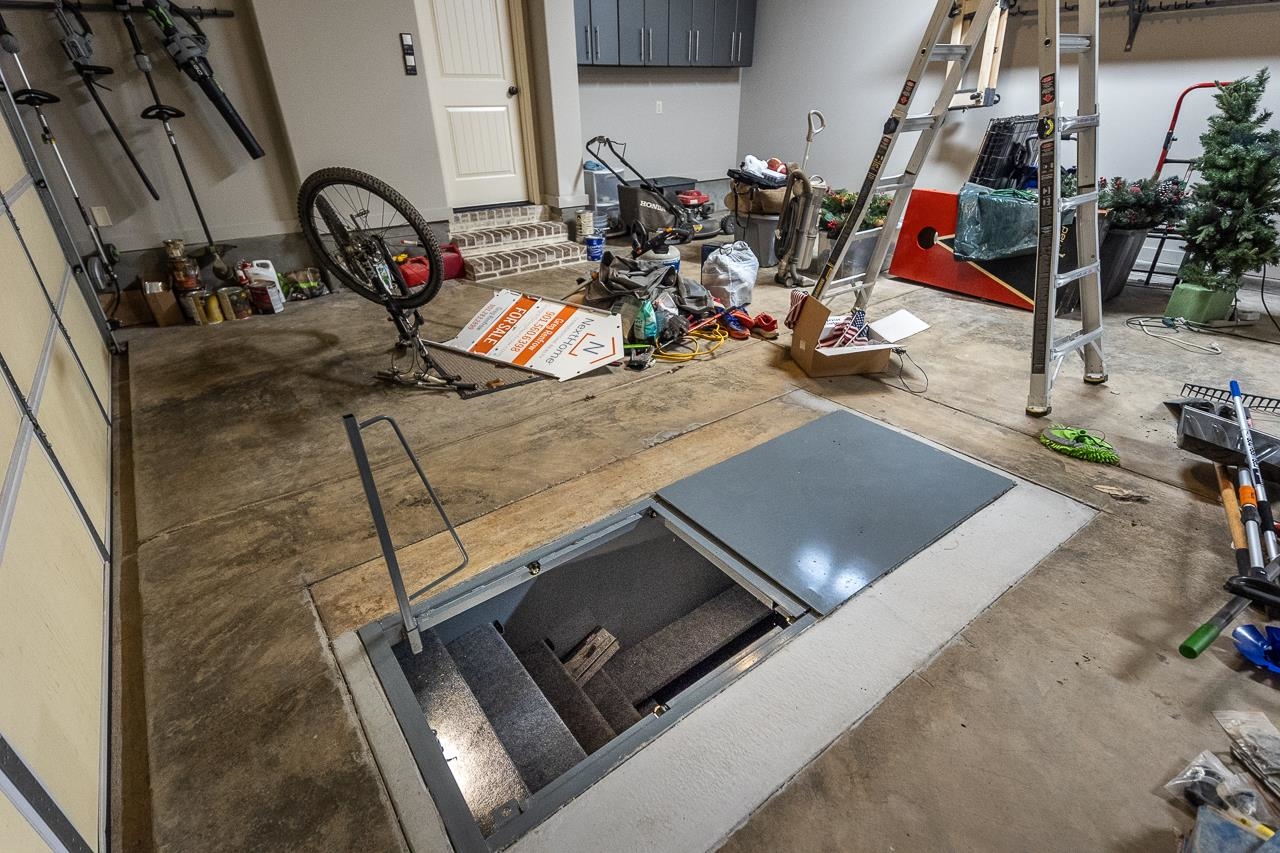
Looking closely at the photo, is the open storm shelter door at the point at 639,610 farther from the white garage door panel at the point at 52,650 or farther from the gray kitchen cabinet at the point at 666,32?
the gray kitchen cabinet at the point at 666,32

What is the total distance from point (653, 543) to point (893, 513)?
82 cm

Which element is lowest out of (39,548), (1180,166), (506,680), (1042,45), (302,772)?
(506,680)

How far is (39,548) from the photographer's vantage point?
1.22 meters

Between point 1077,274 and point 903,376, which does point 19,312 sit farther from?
point 1077,274

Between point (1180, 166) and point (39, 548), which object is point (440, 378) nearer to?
point (39, 548)

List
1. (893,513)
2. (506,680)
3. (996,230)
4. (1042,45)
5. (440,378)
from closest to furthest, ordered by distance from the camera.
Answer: (506,680) → (893,513) → (1042,45) → (440,378) → (996,230)

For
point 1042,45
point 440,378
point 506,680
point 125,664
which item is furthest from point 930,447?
point 125,664

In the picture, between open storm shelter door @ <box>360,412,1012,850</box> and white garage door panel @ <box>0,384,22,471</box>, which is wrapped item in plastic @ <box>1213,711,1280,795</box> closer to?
open storm shelter door @ <box>360,412,1012,850</box>

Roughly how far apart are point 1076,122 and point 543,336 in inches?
96.3

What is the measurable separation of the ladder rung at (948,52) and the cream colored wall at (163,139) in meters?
3.88

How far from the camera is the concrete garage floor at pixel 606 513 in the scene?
1.14m

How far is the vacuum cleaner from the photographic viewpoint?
13.3ft

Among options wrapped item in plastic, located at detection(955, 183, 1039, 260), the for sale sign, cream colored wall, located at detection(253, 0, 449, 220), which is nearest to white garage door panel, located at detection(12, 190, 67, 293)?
cream colored wall, located at detection(253, 0, 449, 220)

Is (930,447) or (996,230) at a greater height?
(996,230)
